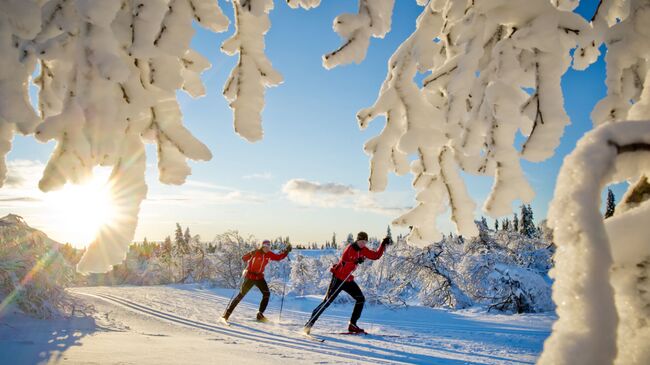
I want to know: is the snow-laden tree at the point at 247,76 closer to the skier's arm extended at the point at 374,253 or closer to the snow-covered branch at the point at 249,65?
the snow-covered branch at the point at 249,65

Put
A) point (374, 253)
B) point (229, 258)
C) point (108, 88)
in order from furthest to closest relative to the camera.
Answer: point (229, 258)
point (374, 253)
point (108, 88)

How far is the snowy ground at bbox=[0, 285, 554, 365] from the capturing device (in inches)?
152

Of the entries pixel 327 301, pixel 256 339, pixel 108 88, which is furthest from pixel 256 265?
pixel 108 88

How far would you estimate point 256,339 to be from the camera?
581cm

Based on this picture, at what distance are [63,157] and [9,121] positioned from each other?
1.16 feet

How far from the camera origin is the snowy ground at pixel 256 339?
386 centimetres

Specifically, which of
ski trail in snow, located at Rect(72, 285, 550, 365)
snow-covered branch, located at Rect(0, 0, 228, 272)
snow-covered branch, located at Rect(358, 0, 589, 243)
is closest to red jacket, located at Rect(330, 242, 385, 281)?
ski trail in snow, located at Rect(72, 285, 550, 365)

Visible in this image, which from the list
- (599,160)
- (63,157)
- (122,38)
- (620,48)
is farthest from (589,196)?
(122,38)

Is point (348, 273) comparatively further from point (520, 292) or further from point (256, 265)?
point (520, 292)

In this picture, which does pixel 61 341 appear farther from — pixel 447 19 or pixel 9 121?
pixel 447 19

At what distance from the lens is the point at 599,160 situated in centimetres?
51

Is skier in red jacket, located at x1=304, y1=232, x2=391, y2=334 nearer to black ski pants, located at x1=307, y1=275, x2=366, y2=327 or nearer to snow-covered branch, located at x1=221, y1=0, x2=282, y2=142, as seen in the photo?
black ski pants, located at x1=307, y1=275, x2=366, y2=327

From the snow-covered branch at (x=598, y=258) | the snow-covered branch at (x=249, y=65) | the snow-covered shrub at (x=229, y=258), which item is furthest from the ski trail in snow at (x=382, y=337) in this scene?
the snow-covered shrub at (x=229, y=258)

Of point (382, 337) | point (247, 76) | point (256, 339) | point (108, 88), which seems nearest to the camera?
point (108, 88)
